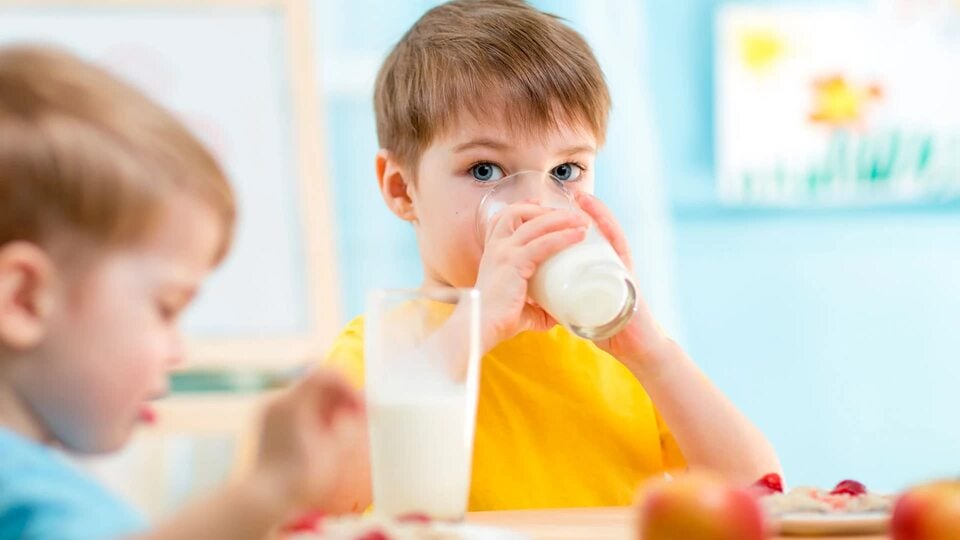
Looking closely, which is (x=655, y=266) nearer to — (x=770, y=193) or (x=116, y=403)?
(x=770, y=193)

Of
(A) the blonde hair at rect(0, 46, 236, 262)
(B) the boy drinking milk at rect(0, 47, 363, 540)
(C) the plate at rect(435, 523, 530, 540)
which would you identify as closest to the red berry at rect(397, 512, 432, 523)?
(C) the plate at rect(435, 523, 530, 540)

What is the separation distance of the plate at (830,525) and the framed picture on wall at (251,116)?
2.04 m

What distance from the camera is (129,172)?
2.08 ft

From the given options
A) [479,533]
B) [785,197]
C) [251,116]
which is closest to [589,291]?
[479,533]

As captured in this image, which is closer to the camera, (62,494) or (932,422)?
(62,494)

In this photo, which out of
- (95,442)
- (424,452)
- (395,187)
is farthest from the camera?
(395,187)

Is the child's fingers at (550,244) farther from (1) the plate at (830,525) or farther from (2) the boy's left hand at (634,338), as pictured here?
(1) the plate at (830,525)

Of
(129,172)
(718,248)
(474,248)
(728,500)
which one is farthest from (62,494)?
(718,248)

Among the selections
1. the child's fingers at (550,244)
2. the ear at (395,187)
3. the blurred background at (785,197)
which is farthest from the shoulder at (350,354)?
the blurred background at (785,197)

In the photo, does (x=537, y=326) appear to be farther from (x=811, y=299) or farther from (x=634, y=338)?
(x=811, y=299)

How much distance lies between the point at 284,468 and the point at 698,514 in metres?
0.20

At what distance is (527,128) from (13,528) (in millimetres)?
728

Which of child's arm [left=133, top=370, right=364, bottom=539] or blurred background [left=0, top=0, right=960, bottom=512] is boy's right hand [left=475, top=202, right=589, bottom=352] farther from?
blurred background [left=0, top=0, right=960, bottom=512]

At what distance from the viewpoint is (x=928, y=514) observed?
0.63 meters
